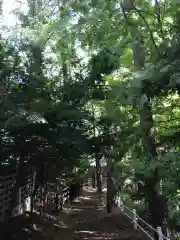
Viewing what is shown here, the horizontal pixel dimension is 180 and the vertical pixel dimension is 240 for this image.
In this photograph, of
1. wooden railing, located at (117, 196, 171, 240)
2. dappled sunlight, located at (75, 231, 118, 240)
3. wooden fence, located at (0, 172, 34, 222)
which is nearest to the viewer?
wooden railing, located at (117, 196, 171, 240)

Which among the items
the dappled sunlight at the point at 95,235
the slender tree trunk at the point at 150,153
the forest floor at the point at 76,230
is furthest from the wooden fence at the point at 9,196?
the slender tree trunk at the point at 150,153

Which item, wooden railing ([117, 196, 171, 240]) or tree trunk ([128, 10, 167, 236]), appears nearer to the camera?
tree trunk ([128, 10, 167, 236])

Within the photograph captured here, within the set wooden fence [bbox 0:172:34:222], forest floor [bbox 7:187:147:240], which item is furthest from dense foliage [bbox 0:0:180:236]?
forest floor [bbox 7:187:147:240]

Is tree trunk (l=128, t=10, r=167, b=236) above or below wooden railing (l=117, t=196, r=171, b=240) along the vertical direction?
above

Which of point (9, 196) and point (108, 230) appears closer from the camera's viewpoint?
point (9, 196)

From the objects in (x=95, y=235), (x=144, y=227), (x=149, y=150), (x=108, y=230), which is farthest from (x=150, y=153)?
(x=108, y=230)

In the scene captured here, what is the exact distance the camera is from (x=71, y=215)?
19.0 metres

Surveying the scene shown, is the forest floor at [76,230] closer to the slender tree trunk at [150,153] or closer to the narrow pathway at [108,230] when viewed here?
the narrow pathway at [108,230]

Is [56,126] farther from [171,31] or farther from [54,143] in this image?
[171,31]

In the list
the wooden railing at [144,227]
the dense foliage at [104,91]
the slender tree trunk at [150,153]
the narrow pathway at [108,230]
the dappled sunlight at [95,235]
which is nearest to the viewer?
the dense foliage at [104,91]

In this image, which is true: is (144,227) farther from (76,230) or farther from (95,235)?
(76,230)

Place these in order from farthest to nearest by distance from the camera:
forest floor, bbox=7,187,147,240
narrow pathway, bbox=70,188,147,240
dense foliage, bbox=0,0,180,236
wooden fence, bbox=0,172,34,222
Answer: narrow pathway, bbox=70,188,147,240 < wooden fence, bbox=0,172,34,222 < forest floor, bbox=7,187,147,240 < dense foliage, bbox=0,0,180,236

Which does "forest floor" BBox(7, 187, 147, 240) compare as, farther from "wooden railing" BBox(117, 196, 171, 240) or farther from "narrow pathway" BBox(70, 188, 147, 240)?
"wooden railing" BBox(117, 196, 171, 240)

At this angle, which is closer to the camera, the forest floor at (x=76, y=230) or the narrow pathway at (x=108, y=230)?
the forest floor at (x=76, y=230)
